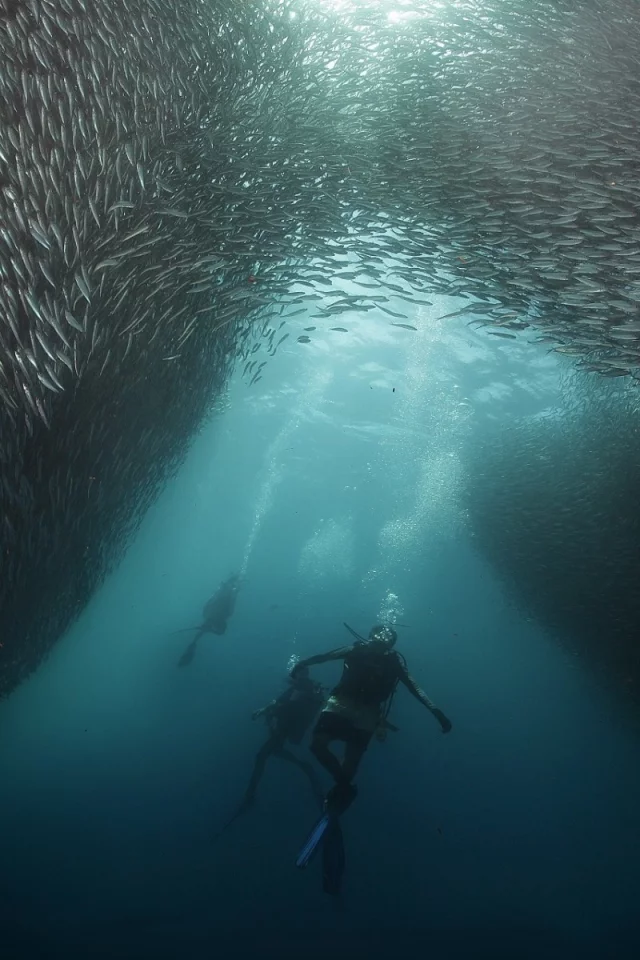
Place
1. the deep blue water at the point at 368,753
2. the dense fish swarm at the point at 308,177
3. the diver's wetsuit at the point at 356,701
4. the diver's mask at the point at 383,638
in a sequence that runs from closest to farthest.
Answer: the dense fish swarm at the point at 308,177 → the diver's wetsuit at the point at 356,701 → the diver's mask at the point at 383,638 → the deep blue water at the point at 368,753

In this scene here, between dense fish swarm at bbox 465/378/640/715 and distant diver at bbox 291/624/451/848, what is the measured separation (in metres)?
8.71

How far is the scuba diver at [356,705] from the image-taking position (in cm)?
657

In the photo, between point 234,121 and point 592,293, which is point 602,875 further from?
point 234,121

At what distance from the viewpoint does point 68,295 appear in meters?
4.80

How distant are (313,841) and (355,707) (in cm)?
163

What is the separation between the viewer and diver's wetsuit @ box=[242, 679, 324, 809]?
1152 centimetres

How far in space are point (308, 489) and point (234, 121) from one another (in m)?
29.9

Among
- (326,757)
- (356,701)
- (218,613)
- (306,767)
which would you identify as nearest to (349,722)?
(356,701)

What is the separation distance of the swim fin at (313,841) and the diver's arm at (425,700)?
1.81m

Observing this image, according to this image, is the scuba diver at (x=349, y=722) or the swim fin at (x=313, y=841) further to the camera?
the scuba diver at (x=349, y=722)

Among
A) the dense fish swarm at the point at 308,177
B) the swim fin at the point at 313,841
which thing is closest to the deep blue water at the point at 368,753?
the swim fin at the point at 313,841

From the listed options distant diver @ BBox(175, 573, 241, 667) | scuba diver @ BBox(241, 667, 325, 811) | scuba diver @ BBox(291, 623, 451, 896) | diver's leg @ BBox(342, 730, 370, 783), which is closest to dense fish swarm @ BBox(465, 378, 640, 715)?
scuba diver @ BBox(241, 667, 325, 811)

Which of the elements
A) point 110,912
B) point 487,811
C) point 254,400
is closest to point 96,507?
point 110,912

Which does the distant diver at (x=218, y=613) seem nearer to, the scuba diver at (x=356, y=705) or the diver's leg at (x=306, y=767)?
the diver's leg at (x=306, y=767)
